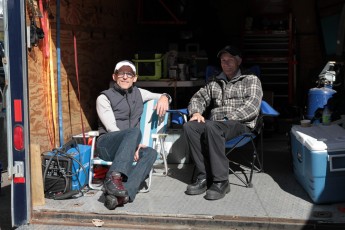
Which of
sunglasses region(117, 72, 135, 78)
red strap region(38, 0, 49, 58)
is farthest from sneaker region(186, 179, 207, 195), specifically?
red strap region(38, 0, 49, 58)

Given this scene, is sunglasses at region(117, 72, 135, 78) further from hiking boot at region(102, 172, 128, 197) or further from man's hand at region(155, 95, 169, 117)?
hiking boot at region(102, 172, 128, 197)

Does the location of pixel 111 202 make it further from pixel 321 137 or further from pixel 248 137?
pixel 321 137

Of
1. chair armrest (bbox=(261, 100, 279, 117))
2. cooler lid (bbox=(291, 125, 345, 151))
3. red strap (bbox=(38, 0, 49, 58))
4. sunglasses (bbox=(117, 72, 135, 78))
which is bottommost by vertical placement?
cooler lid (bbox=(291, 125, 345, 151))

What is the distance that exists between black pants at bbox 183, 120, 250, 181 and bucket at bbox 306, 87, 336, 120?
957 mm

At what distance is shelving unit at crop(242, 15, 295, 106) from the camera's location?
7.49 meters

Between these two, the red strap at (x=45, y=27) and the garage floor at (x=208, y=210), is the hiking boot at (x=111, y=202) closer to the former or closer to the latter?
the garage floor at (x=208, y=210)

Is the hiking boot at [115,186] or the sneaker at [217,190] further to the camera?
the sneaker at [217,190]

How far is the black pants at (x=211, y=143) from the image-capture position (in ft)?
13.6

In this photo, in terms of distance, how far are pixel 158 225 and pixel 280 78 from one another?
448cm

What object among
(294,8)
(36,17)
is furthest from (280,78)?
(36,17)

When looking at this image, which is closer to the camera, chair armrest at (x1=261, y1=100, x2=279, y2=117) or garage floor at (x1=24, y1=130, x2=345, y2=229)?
garage floor at (x1=24, y1=130, x2=345, y2=229)

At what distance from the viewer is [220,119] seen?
15.1ft

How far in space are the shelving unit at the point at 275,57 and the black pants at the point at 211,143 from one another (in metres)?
3.16

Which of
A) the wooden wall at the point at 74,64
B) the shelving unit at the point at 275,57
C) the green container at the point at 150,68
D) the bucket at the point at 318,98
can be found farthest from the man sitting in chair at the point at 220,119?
the shelving unit at the point at 275,57
